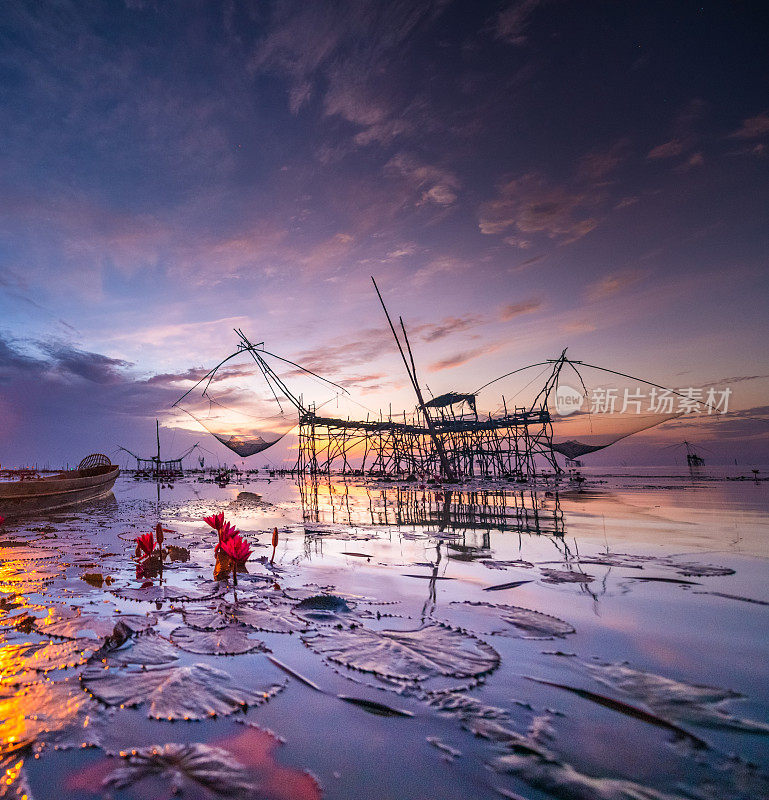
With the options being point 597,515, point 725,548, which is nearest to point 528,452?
point 597,515

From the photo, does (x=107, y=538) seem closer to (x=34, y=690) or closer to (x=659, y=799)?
(x=34, y=690)

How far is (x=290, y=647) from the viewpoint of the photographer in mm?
2426

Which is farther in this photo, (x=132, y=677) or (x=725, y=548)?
(x=725, y=548)

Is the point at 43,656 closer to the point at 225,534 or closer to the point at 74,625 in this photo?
the point at 74,625

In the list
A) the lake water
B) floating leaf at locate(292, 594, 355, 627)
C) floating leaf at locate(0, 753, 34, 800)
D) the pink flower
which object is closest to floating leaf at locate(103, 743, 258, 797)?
the lake water

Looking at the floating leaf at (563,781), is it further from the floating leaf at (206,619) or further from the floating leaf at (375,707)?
the floating leaf at (206,619)

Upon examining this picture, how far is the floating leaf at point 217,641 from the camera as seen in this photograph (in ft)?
7.64

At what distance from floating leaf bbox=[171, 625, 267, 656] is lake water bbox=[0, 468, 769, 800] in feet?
0.06

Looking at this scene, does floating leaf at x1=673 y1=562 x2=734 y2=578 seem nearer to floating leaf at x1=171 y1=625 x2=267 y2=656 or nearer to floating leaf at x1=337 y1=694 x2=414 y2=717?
floating leaf at x1=337 y1=694 x2=414 y2=717

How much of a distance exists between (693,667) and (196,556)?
17.9 feet

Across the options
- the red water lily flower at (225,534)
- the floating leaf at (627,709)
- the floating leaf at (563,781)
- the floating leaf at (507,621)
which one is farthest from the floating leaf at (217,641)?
the floating leaf at (627,709)

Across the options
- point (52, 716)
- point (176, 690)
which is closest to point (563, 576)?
point (176, 690)

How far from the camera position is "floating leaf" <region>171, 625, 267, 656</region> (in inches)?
91.7

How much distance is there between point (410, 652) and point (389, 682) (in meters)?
0.32
